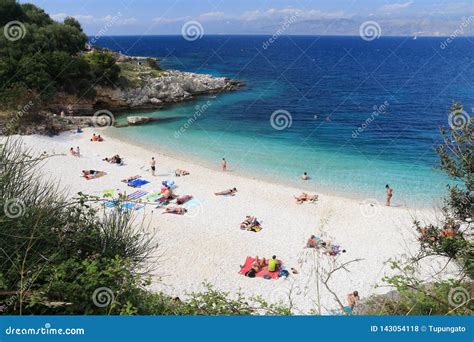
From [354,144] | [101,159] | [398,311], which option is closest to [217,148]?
[101,159]

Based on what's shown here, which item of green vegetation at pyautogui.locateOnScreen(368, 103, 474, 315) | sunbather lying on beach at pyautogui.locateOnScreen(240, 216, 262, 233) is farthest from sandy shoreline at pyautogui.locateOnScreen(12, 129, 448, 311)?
green vegetation at pyautogui.locateOnScreen(368, 103, 474, 315)

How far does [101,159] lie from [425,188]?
22.7m

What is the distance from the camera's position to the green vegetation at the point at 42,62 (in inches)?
1352

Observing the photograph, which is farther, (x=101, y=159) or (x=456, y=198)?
(x=101, y=159)

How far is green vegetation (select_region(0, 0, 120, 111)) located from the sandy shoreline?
1372 centimetres

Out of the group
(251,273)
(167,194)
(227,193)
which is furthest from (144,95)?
(251,273)

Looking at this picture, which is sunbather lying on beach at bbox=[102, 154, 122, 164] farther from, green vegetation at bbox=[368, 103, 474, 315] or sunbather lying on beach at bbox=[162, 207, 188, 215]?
green vegetation at bbox=[368, 103, 474, 315]

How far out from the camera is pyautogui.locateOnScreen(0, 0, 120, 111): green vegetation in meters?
34.3

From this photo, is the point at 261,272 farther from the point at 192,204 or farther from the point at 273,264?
the point at 192,204

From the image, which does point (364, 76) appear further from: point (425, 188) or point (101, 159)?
point (101, 159)

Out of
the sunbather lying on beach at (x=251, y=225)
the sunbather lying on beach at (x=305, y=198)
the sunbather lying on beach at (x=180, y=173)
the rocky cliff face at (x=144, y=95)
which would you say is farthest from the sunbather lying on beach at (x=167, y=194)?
the rocky cliff face at (x=144, y=95)

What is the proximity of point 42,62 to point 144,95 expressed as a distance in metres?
12.7

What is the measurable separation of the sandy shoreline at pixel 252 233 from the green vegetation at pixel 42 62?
13722mm

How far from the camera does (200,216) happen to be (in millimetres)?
18688
